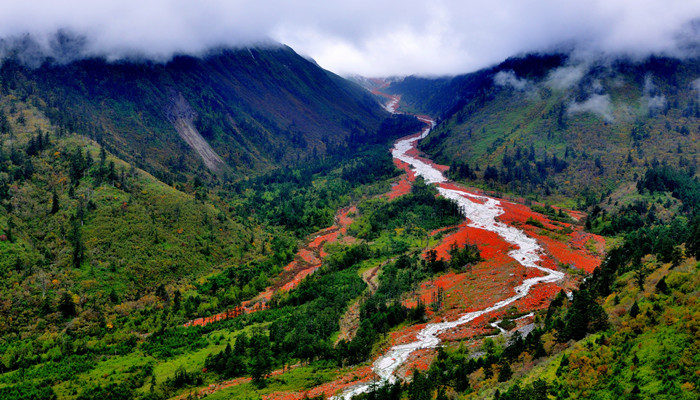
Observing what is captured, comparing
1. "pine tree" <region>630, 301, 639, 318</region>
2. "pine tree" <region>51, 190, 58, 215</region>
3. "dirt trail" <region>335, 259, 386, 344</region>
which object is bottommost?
"dirt trail" <region>335, 259, 386, 344</region>

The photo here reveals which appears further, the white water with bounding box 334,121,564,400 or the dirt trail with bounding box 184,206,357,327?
the dirt trail with bounding box 184,206,357,327

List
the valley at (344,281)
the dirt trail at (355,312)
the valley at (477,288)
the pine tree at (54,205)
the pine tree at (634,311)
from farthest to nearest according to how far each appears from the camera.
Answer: the pine tree at (54,205)
the dirt trail at (355,312)
the valley at (477,288)
the valley at (344,281)
the pine tree at (634,311)

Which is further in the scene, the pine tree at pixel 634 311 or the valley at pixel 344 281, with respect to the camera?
the valley at pixel 344 281

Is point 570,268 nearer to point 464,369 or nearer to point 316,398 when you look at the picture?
point 464,369

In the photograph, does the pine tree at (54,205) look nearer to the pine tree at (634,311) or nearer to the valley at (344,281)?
the valley at (344,281)

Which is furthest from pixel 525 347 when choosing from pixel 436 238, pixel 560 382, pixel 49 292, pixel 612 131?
pixel 612 131

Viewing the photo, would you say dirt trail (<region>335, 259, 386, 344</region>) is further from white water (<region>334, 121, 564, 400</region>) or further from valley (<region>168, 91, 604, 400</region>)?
white water (<region>334, 121, 564, 400</region>)

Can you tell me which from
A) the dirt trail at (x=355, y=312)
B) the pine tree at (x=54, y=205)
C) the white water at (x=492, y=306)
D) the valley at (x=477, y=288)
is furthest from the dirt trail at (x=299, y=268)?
the pine tree at (x=54, y=205)

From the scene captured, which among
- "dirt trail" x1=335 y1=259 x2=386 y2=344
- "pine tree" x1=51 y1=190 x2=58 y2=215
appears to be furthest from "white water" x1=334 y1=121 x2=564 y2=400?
"pine tree" x1=51 y1=190 x2=58 y2=215

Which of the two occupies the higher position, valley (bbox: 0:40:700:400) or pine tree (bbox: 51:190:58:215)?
pine tree (bbox: 51:190:58:215)

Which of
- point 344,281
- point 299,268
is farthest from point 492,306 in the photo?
point 299,268

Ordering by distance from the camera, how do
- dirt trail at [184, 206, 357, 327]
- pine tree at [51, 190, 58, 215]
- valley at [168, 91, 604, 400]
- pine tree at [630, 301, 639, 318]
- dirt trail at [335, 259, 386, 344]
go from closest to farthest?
pine tree at [630, 301, 639, 318] → valley at [168, 91, 604, 400] → dirt trail at [335, 259, 386, 344] → dirt trail at [184, 206, 357, 327] → pine tree at [51, 190, 58, 215]
